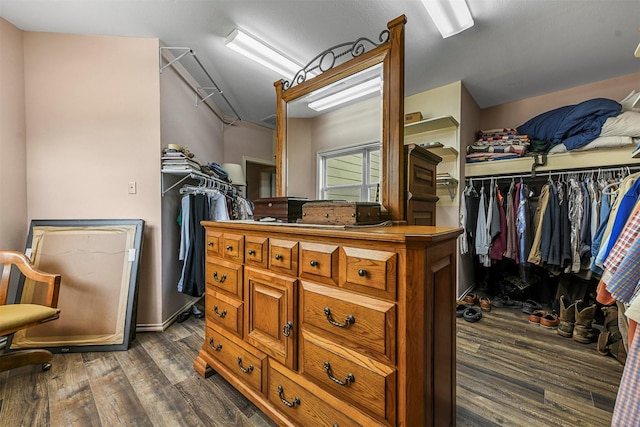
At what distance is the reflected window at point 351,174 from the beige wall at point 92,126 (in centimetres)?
152

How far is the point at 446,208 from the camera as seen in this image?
→ 9.94ft

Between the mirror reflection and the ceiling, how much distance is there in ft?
2.18

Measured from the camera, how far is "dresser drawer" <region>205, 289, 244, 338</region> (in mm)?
1358

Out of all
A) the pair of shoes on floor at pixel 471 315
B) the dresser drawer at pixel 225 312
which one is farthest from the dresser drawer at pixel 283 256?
the pair of shoes on floor at pixel 471 315

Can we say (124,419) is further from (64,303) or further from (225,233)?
(64,303)

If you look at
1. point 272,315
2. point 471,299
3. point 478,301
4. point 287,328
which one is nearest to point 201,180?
point 272,315

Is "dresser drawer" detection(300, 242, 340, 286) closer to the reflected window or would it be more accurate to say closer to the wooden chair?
the reflected window

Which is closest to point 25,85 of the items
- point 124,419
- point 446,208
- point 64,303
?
point 64,303

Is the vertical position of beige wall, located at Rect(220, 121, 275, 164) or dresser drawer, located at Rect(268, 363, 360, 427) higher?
beige wall, located at Rect(220, 121, 275, 164)

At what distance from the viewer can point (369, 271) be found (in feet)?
2.85

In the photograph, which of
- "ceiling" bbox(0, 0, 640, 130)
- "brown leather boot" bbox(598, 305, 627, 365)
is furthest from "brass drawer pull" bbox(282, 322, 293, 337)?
"brown leather boot" bbox(598, 305, 627, 365)

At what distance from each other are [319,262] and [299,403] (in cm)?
63

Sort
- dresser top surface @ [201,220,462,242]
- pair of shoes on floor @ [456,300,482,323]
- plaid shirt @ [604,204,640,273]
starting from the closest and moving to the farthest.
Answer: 1. dresser top surface @ [201,220,462,242]
2. plaid shirt @ [604,204,640,273]
3. pair of shoes on floor @ [456,300,482,323]

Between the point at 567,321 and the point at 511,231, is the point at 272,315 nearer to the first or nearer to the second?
the point at 567,321
